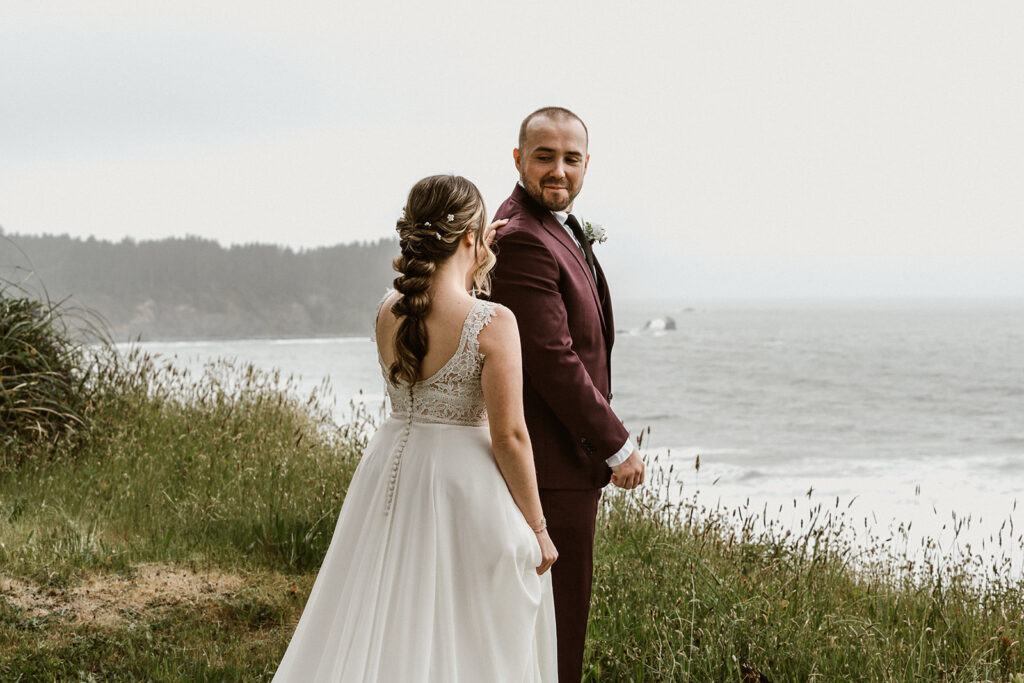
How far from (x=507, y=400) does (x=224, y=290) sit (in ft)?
249

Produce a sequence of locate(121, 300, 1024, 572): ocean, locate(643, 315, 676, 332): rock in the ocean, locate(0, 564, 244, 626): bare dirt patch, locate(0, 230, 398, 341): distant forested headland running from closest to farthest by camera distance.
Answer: locate(0, 564, 244, 626): bare dirt patch
locate(121, 300, 1024, 572): ocean
locate(0, 230, 398, 341): distant forested headland
locate(643, 315, 676, 332): rock in the ocean

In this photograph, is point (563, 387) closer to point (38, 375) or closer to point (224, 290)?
point (38, 375)

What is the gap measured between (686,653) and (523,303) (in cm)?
183

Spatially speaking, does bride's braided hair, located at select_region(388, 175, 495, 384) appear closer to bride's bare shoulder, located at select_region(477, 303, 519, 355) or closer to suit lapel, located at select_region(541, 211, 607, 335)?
bride's bare shoulder, located at select_region(477, 303, 519, 355)

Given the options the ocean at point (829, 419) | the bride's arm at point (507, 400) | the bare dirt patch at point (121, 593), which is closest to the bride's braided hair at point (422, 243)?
the bride's arm at point (507, 400)

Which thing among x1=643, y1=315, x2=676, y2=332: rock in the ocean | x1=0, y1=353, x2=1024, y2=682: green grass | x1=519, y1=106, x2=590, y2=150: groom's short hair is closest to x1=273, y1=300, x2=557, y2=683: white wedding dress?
x1=519, y1=106, x2=590, y2=150: groom's short hair

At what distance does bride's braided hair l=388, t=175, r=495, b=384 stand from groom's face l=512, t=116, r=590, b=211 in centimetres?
53

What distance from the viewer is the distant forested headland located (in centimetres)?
6950

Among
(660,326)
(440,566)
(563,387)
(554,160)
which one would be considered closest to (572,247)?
(554,160)

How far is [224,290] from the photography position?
245 ft

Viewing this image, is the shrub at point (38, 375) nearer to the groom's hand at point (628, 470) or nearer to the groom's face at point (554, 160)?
the groom's face at point (554, 160)

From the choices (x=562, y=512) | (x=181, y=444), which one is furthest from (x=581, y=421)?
(x=181, y=444)

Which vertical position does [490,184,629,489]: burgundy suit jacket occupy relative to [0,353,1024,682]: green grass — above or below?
above

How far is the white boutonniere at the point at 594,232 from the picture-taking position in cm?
375
